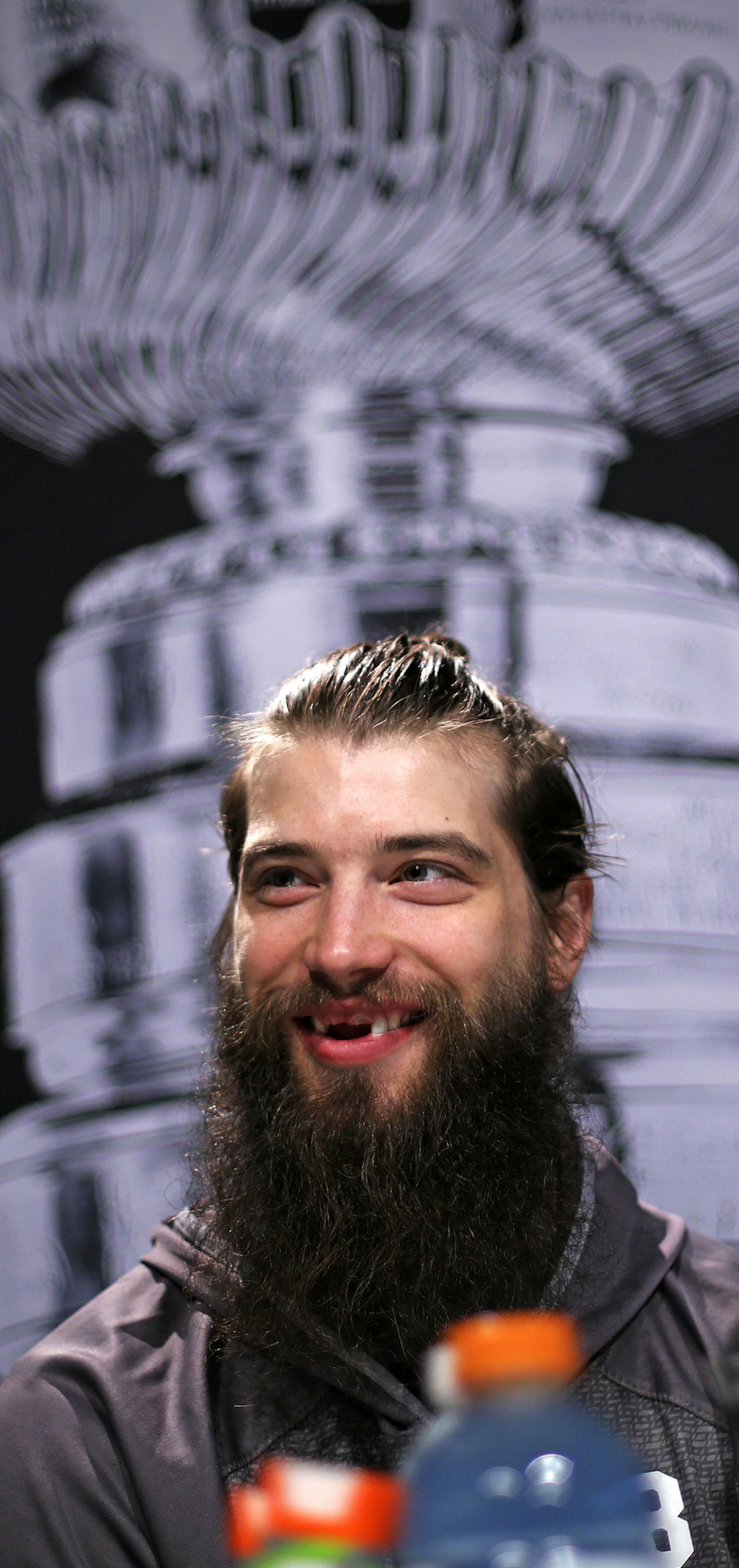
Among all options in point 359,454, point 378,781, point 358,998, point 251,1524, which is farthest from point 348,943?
point 359,454

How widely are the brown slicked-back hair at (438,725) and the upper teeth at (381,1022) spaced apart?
0.24m

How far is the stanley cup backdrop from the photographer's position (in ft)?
6.21

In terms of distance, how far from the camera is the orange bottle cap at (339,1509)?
18.5 inches

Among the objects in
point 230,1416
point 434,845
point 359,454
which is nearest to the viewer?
point 230,1416

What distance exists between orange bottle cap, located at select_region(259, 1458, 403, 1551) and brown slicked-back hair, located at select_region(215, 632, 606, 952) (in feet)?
3.09

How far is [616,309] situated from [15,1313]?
1720 millimetres

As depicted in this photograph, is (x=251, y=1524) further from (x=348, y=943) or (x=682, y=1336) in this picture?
(x=682, y=1336)

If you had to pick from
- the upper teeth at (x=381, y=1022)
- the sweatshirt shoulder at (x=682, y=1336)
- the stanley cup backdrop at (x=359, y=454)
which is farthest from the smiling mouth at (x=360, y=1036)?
the stanley cup backdrop at (x=359, y=454)

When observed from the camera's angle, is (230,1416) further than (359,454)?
No

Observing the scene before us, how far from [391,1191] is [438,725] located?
1.56 ft

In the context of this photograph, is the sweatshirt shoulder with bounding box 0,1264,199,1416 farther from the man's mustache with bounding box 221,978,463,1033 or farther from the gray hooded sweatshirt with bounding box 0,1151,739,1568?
the man's mustache with bounding box 221,978,463,1033

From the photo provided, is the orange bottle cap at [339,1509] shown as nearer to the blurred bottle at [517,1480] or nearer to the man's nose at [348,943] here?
the blurred bottle at [517,1480]

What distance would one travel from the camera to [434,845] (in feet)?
4.39

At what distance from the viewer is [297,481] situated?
199 centimetres
